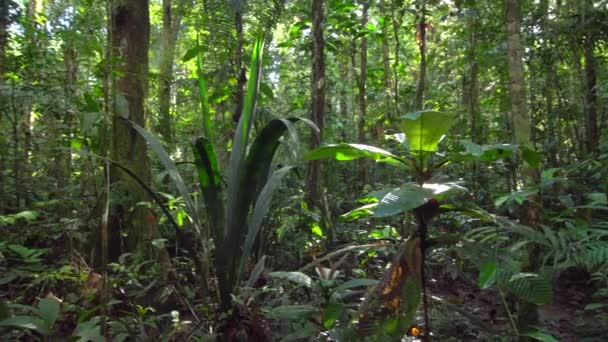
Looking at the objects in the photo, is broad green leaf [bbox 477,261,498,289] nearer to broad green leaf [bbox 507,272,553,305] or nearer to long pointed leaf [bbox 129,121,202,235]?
broad green leaf [bbox 507,272,553,305]

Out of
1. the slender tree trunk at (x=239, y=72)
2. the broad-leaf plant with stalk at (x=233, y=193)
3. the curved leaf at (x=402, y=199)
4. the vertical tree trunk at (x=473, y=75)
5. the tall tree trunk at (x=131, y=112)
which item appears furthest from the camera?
the vertical tree trunk at (x=473, y=75)

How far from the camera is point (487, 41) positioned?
689cm

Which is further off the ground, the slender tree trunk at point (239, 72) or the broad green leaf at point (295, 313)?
the slender tree trunk at point (239, 72)

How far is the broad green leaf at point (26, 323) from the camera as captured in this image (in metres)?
2.14

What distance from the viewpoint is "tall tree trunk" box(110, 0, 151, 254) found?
358 centimetres

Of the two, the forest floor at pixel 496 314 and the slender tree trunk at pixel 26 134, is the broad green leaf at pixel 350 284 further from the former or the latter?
the slender tree trunk at pixel 26 134

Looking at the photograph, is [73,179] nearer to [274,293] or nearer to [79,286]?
[79,286]

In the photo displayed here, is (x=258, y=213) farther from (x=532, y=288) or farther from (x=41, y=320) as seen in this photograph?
(x=532, y=288)

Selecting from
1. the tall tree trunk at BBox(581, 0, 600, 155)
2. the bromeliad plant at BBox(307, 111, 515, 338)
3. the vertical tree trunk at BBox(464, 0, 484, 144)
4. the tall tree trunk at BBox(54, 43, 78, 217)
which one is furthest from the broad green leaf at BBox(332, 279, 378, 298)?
the vertical tree trunk at BBox(464, 0, 484, 144)

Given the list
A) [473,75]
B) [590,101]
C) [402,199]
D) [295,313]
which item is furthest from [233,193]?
[473,75]

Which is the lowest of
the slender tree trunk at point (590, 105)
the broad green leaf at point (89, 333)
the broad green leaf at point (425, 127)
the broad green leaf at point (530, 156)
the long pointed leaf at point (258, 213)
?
the broad green leaf at point (89, 333)

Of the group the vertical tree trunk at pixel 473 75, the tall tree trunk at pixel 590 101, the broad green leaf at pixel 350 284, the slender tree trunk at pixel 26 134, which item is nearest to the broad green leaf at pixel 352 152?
the broad green leaf at pixel 350 284

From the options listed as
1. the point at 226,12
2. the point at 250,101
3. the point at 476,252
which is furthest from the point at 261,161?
the point at 226,12

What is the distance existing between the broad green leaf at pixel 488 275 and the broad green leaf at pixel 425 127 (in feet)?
1.69
